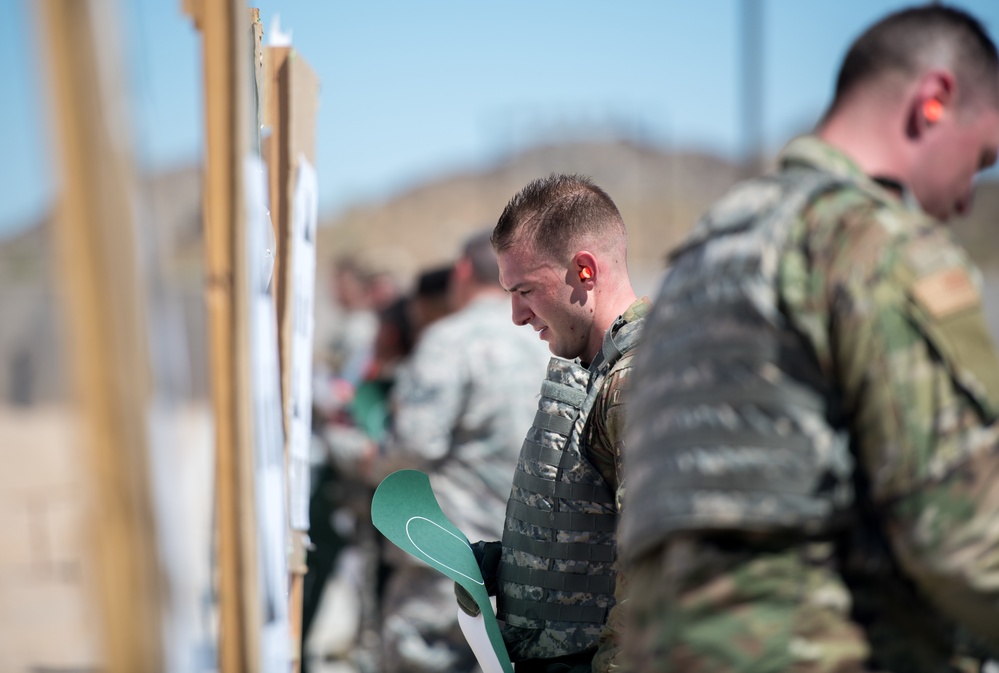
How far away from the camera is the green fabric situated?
87.9 inches

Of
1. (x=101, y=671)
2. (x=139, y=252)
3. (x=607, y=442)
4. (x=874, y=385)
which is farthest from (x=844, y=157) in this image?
(x=101, y=671)

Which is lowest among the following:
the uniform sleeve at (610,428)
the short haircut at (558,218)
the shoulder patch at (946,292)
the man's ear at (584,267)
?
the uniform sleeve at (610,428)

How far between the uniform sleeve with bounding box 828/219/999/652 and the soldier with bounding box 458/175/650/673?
29.1 inches

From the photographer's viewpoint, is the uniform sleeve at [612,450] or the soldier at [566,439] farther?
the soldier at [566,439]

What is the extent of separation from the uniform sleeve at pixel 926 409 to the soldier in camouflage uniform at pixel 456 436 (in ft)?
8.46

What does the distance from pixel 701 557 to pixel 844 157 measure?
0.65 meters

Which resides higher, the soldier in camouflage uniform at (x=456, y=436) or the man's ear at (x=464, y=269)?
the man's ear at (x=464, y=269)

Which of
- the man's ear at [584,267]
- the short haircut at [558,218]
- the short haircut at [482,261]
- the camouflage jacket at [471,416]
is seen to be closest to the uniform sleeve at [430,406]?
the camouflage jacket at [471,416]

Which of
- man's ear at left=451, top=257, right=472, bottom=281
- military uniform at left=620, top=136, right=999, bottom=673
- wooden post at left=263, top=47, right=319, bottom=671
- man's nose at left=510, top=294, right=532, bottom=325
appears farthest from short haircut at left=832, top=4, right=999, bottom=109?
man's ear at left=451, top=257, right=472, bottom=281

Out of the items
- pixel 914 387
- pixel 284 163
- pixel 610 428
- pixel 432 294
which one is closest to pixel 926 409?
pixel 914 387

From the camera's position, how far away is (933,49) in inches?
59.4

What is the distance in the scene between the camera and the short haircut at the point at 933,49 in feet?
4.95

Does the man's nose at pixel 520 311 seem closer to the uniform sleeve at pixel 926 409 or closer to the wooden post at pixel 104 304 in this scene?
the uniform sleeve at pixel 926 409

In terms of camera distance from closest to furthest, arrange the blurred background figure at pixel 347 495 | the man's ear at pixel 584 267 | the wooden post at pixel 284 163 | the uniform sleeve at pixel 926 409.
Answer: the uniform sleeve at pixel 926 409 < the man's ear at pixel 584 267 < the wooden post at pixel 284 163 < the blurred background figure at pixel 347 495
